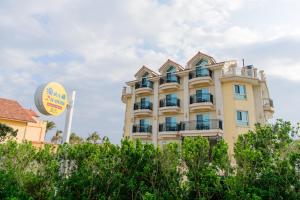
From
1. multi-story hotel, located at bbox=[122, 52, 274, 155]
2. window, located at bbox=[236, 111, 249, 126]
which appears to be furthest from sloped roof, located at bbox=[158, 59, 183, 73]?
window, located at bbox=[236, 111, 249, 126]

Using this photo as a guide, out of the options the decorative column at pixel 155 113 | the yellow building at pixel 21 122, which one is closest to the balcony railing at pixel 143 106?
the decorative column at pixel 155 113

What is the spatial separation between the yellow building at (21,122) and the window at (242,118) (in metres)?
22.2

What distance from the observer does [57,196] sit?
6754 millimetres

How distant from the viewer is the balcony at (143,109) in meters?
28.6

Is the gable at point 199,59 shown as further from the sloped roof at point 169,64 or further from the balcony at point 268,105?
the balcony at point 268,105

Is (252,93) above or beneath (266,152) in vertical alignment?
above

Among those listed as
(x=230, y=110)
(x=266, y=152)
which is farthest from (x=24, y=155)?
(x=230, y=110)

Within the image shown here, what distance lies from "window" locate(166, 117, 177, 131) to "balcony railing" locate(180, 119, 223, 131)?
1490 millimetres

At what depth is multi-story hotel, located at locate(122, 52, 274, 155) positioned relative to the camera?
2345 centimetres

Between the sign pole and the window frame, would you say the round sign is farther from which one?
the window frame

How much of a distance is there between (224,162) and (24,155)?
6065mm

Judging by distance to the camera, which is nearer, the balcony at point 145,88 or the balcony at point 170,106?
the balcony at point 170,106

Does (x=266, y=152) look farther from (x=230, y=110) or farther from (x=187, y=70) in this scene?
(x=187, y=70)

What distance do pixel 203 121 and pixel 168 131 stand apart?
4190mm
